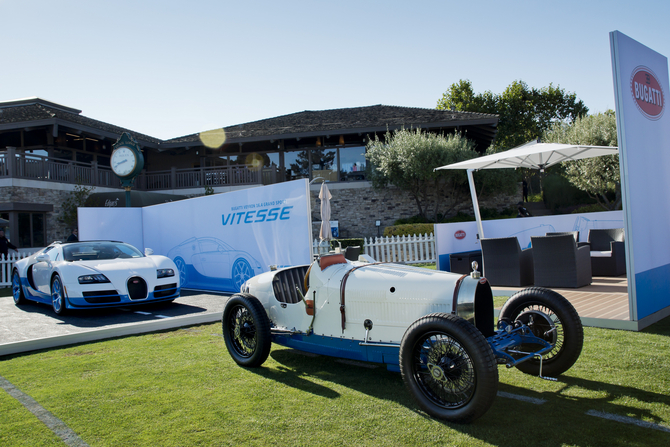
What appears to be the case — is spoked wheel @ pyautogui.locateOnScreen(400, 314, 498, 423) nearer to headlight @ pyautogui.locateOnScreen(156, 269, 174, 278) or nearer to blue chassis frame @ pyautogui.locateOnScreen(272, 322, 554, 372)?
blue chassis frame @ pyautogui.locateOnScreen(272, 322, 554, 372)

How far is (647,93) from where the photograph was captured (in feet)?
18.7

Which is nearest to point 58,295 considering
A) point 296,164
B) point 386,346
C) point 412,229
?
point 386,346

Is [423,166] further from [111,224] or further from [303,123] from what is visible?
[111,224]

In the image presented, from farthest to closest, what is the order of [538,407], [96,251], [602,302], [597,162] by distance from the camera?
[597,162] < [96,251] < [602,302] < [538,407]

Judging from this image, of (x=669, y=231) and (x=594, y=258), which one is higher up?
(x=669, y=231)

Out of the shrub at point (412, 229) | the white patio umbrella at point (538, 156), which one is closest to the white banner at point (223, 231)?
the white patio umbrella at point (538, 156)

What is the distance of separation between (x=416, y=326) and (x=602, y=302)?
4.64m

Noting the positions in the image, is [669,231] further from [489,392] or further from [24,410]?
[24,410]

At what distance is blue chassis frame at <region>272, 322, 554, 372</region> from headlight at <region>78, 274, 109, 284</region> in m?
4.48

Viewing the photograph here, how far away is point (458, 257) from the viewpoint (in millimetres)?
10078

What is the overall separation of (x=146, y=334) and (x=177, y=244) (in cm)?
499

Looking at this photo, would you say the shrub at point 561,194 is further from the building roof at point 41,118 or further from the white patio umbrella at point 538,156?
the building roof at point 41,118

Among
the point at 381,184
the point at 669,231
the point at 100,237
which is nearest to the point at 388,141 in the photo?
the point at 381,184

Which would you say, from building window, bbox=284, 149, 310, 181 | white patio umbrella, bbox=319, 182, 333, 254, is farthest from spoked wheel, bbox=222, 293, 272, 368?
building window, bbox=284, 149, 310, 181
